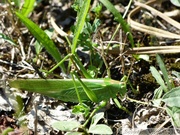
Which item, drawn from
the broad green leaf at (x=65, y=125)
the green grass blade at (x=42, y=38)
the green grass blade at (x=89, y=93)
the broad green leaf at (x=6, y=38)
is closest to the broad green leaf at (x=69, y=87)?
the green grass blade at (x=89, y=93)

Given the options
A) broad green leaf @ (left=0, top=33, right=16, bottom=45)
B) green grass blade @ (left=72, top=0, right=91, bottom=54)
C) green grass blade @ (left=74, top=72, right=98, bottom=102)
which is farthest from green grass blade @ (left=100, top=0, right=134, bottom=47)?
broad green leaf @ (left=0, top=33, right=16, bottom=45)

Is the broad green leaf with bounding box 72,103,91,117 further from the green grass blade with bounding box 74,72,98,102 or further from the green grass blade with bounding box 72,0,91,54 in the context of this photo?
the green grass blade with bounding box 72,0,91,54

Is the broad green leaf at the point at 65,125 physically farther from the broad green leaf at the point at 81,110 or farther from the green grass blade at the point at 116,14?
the green grass blade at the point at 116,14

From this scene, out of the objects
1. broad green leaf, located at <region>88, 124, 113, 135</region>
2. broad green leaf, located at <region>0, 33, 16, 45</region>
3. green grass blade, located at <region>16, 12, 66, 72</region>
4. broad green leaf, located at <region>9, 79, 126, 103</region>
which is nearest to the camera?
broad green leaf, located at <region>88, 124, 113, 135</region>

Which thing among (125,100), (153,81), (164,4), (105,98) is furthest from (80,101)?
(164,4)

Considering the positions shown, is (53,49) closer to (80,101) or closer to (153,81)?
(80,101)

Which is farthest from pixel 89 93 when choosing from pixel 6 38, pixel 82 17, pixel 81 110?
pixel 6 38

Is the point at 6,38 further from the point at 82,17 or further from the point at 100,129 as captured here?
the point at 100,129
